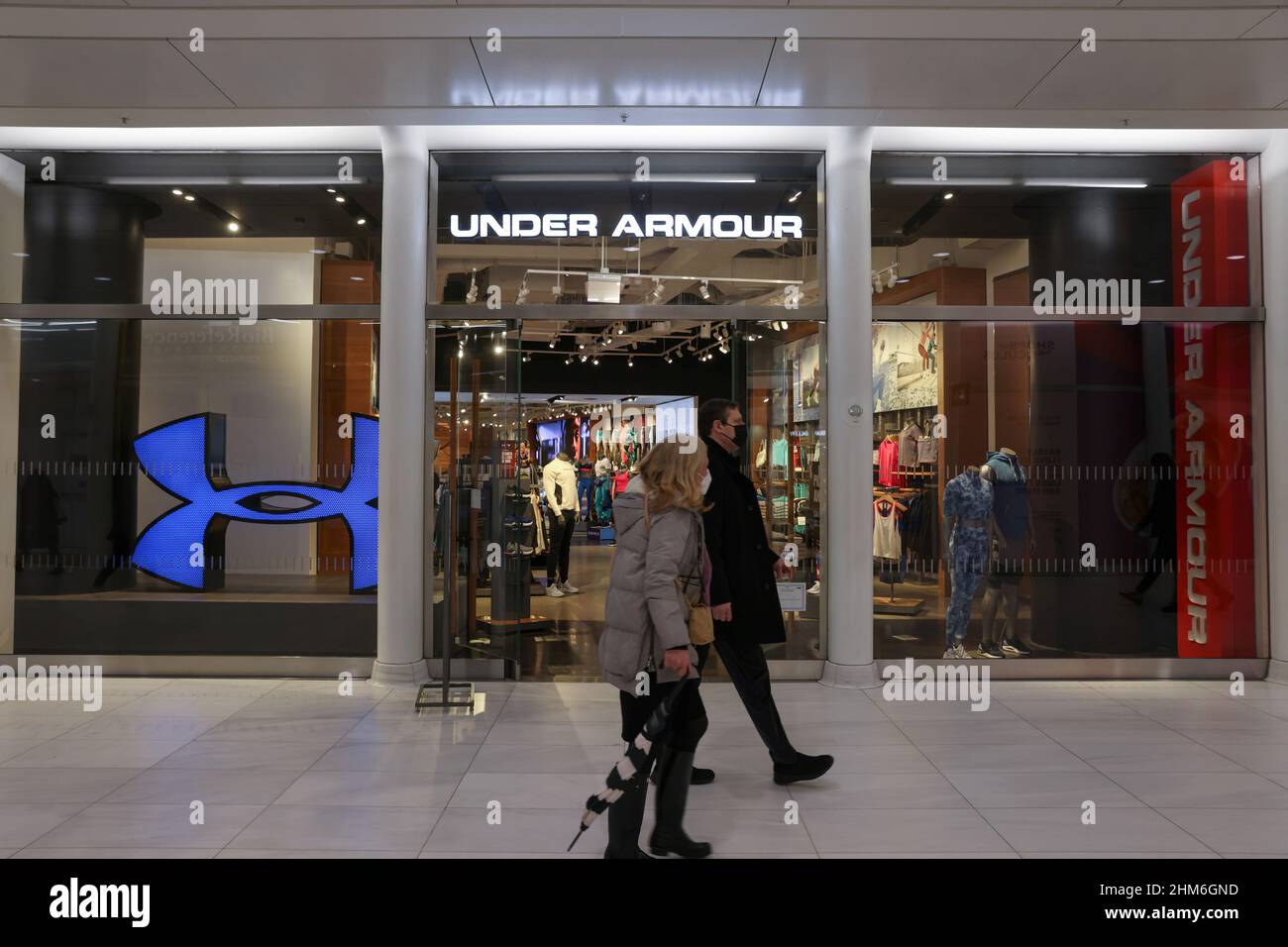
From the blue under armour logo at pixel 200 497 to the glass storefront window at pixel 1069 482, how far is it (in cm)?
355

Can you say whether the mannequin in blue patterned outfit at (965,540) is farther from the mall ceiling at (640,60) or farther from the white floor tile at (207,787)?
the white floor tile at (207,787)

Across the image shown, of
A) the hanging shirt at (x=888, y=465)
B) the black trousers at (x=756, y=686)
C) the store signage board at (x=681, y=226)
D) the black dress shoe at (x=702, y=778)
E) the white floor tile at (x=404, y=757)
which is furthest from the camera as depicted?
the store signage board at (x=681, y=226)

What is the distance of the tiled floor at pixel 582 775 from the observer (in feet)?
10.8

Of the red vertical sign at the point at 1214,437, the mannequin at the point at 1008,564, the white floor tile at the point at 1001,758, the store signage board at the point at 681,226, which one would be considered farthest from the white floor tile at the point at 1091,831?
the store signage board at the point at 681,226

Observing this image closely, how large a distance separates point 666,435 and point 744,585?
2487 millimetres

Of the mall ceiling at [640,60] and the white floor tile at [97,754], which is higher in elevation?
the mall ceiling at [640,60]

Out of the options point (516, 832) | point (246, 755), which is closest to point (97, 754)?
point (246, 755)

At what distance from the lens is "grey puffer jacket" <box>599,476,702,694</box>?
9.53 feet

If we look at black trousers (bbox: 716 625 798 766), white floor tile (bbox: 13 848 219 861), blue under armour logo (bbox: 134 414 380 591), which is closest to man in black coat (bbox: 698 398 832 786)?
black trousers (bbox: 716 625 798 766)

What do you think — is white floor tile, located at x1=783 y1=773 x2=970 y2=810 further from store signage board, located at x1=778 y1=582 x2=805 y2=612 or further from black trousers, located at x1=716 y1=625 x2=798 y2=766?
store signage board, located at x1=778 y1=582 x2=805 y2=612

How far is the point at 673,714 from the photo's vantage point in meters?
3.01
